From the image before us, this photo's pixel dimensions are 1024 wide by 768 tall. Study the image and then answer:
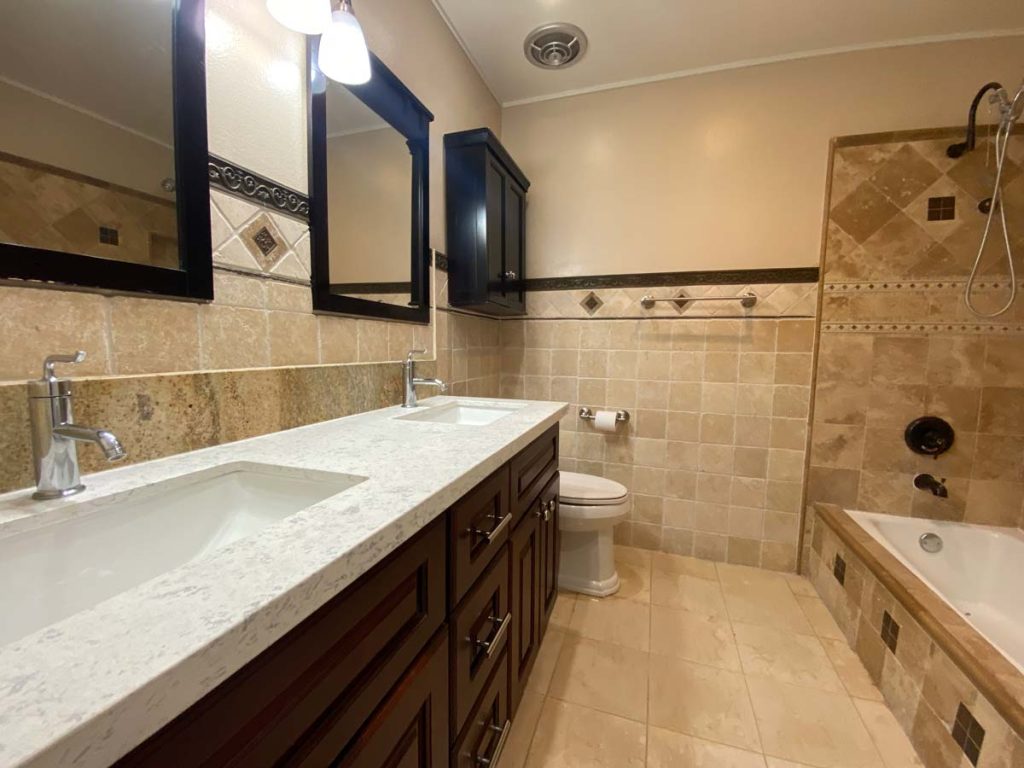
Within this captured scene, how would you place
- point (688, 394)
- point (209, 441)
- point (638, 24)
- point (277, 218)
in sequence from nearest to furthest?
point (209, 441), point (277, 218), point (638, 24), point (688, 394)

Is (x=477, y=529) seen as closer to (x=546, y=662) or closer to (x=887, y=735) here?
(x=546, y=662)

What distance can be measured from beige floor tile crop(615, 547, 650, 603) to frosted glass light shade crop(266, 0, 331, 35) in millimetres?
2082

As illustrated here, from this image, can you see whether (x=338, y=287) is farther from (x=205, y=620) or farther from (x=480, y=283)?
(x=205, y=620)

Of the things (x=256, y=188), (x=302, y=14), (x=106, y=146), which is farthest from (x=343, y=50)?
(x=106, y=146)

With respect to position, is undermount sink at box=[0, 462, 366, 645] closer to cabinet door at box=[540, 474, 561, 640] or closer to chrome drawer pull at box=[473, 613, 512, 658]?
chrome drawer pull at box=[473, 613, 512, 658]

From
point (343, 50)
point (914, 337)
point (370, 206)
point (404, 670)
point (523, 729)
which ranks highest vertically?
point (343, 50)

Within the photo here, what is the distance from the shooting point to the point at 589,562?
1.79m

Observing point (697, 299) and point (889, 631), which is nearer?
point (889, 631)

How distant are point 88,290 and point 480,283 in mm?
1225

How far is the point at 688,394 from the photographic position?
6.75 ft

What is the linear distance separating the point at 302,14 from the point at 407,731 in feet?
4.18

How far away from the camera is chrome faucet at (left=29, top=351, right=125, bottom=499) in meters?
0.54

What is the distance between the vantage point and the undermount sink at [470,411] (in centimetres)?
141

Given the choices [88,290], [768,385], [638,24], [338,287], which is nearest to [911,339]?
[768,385]
